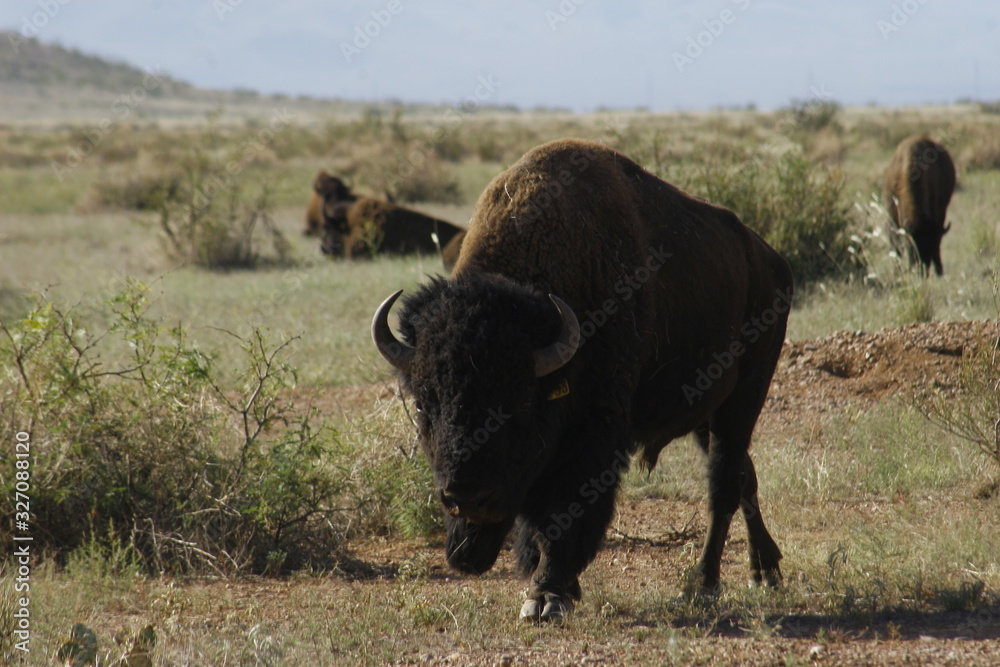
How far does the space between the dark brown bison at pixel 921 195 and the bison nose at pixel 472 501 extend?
9.83 metres

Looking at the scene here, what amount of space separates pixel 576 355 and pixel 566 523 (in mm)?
818

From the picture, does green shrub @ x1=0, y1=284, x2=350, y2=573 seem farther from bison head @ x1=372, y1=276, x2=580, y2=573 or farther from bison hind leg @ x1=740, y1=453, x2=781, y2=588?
bison hind leg @ x1=740, y1=453, x2=781, y2=588

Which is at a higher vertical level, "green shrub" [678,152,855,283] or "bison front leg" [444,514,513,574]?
"green shrub" [678,152,855,283]

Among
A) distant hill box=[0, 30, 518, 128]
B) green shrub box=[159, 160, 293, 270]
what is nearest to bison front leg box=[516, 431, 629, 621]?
green shrub box=[159, 160, 293, 270]

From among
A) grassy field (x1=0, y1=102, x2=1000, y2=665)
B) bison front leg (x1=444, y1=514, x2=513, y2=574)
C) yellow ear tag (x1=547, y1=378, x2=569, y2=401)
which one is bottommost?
grassy field (x1=0, y1=102, x2=1000, y2=665)

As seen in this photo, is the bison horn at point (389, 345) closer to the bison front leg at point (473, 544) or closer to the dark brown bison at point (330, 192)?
the bison front leg at point (473, 544)

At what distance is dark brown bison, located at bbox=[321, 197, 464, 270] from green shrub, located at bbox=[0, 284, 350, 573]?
10.5 m

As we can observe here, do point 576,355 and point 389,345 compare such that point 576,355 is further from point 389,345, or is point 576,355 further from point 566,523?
point 389,345

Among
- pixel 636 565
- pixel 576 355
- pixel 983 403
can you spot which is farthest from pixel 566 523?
pixel 983 403

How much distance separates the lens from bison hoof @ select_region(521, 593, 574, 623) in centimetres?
441

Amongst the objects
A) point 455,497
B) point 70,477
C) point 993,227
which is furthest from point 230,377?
point 993,227

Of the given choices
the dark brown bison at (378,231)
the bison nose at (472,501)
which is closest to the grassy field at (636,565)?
the bison nose at (472,501)

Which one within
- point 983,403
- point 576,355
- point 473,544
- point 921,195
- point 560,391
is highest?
point 921,195

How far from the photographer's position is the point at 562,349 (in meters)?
4.16
